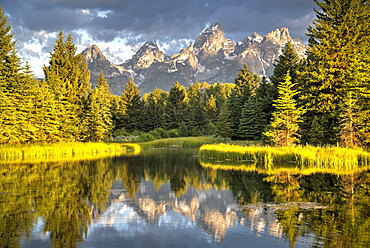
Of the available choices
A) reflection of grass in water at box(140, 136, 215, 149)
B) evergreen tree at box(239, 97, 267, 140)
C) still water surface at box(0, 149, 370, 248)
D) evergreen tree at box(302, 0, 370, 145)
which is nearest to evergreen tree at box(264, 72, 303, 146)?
evergreen tree at box(302, 0, 370, 145)

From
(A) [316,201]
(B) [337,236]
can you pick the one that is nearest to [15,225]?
(B) [337,236]

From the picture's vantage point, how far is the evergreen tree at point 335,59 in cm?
3472

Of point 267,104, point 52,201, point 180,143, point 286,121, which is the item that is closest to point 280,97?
point 286,121

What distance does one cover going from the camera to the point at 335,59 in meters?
37.1

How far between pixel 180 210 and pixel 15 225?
18.4 ft

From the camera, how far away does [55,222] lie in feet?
33.2

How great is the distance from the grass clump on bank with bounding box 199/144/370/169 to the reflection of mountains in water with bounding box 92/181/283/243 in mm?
12174

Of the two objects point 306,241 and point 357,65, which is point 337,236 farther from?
point 357,65

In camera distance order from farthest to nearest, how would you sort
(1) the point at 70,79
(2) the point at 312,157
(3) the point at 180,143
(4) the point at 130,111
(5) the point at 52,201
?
(4) the point at 130,111 → (3) the point at 180,143 → (1) the point at 70,79 → (2) the point at 312,157 → (5) the point at 52,201

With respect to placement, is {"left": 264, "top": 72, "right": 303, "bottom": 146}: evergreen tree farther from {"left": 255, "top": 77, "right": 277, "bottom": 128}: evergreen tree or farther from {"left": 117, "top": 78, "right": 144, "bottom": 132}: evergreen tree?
{"left": 117, "top": 78, "right": 144, "bottom": 132}: evergreen tree

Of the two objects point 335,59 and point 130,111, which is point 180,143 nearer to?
point 130,111

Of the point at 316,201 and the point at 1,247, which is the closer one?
the point at 1,247

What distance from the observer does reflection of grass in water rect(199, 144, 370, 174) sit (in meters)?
23.7

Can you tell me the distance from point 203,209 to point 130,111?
254 feet
